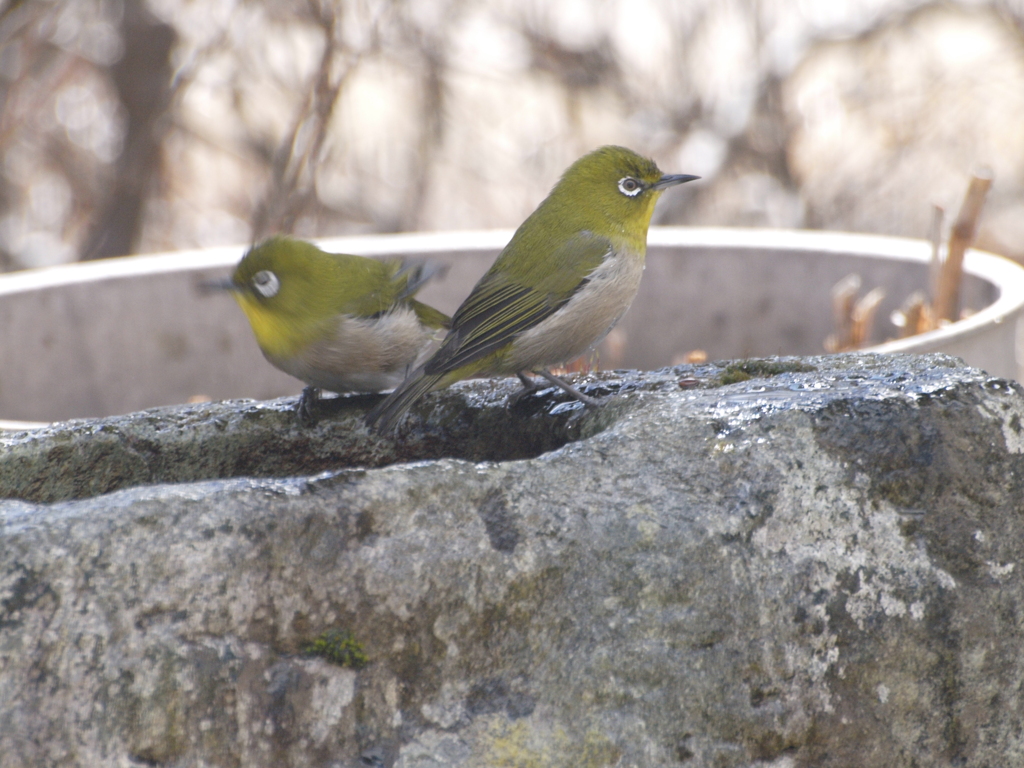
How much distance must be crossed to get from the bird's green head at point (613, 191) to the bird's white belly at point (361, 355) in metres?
0.56

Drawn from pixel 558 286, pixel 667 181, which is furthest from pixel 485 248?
pixel 558 286

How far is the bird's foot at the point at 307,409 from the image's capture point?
2.77m

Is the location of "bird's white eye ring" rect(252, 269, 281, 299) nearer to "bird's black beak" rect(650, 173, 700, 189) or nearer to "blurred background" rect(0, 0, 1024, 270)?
"bird's black beak" rect(650, 173, 700, 189)

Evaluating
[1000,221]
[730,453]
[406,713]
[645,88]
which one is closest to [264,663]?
[406,713]

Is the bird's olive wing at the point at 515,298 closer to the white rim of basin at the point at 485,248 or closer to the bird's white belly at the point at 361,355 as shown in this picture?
the bird's white belly at the point at 361,355

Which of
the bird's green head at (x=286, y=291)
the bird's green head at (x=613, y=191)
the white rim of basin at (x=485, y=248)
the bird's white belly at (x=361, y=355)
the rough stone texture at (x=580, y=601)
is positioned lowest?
the rough stone texture at (x=580, y=601)

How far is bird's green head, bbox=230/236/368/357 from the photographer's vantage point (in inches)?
116

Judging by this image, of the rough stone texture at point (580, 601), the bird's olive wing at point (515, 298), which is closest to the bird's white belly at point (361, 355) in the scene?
the bird's olive wing at point (515, 298)

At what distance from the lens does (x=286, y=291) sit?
2.96 meters

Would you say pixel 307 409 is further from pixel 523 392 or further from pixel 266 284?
pixel 523 392

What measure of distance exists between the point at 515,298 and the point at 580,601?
3.98 feet

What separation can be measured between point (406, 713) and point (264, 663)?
0.23 metres

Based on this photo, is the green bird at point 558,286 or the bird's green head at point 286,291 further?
the bird's green head at point 286,291

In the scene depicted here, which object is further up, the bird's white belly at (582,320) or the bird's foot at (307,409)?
the bird's white belly at (582,320)
